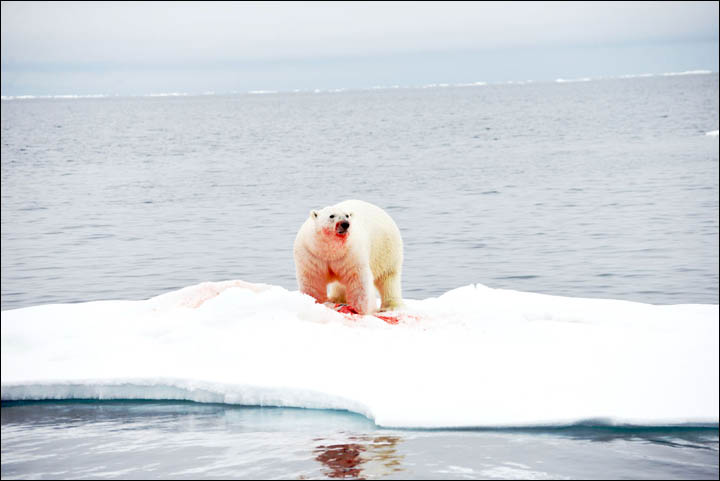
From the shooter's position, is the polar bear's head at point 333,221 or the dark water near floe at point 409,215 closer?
the polar bear's head at point 333,221

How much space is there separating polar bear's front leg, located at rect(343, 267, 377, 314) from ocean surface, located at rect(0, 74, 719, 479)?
106 inches

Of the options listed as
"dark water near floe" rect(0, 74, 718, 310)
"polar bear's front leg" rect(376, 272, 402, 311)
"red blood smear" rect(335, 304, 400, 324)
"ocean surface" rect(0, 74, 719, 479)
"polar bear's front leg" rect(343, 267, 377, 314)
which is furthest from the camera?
"dark water near floe" rect(0, 74, 718, 310)

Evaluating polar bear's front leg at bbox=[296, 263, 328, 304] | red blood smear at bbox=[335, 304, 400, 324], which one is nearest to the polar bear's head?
polar bear's front leg at bbox=[296, 263, 328, 304]

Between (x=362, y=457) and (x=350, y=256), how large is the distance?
11.5 feet

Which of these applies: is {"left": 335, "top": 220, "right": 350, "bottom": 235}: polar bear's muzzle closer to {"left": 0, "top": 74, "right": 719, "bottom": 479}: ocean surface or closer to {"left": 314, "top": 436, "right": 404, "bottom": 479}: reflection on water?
{"left": 0, "top": 74, "right": 719, "bottom": 479}: ocean surface

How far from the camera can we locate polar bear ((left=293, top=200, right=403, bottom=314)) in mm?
9945

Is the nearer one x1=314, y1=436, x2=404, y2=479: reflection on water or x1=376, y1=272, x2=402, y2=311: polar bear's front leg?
Answer: x1=314, y1=436, x2=404, y2=479: reflection on water

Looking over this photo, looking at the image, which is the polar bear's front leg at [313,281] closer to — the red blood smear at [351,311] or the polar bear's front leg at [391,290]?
the red blood smear at [351,311]

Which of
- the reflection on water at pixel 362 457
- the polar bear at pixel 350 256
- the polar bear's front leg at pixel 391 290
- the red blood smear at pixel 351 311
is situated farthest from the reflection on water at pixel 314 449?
the polar bear's front leg at pixel 391 290

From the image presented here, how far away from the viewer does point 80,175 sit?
4109 cm

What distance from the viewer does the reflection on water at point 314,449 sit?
660 cm

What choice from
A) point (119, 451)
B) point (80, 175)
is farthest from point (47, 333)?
point (80, 175)

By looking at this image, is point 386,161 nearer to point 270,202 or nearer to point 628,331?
point 270,202

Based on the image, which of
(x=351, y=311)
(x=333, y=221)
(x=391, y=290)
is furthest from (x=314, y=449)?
(x=391, y=290)
